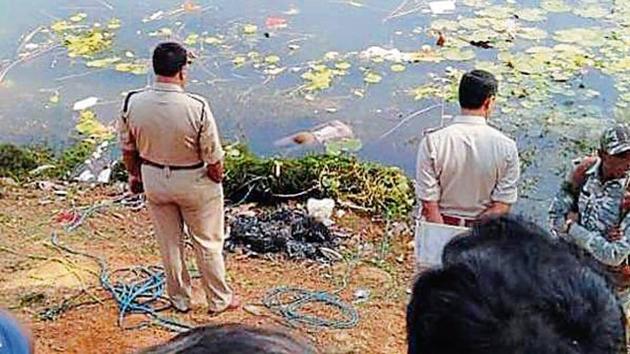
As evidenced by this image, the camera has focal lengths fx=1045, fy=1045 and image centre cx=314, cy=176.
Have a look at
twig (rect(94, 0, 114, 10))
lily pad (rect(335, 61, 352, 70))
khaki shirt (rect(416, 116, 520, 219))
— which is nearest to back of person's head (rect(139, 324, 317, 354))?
khaki shirt (rect(416, 116, 520, 219))

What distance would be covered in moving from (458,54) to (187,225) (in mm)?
4394

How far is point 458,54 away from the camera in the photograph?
8.38m

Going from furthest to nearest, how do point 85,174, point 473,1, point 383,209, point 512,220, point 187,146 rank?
1. point 473,1
2. point 85,174
3. point 383,209
4. point 187,146
5. point 512,220

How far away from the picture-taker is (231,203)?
6363 millimetres

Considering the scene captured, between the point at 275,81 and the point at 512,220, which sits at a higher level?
the point at 512,220

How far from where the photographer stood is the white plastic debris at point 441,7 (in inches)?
357

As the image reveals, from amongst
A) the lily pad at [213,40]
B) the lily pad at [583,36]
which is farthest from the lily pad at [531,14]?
the lily pad at [213,40]

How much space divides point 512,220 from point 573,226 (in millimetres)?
1938

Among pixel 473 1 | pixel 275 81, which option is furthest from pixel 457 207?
pixel 473 1

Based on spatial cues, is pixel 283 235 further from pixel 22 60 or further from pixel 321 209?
pixel 22 60

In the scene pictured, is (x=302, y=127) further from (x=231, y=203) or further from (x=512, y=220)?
(x=512, y=220)

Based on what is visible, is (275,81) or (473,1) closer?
(275,81)

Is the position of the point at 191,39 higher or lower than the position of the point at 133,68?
higher

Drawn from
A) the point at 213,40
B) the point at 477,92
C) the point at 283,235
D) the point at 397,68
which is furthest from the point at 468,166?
the point at 213,40
